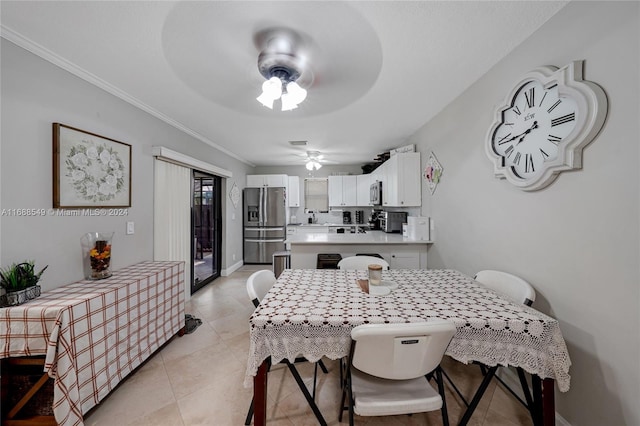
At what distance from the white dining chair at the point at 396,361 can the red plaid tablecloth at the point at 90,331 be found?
157 cm

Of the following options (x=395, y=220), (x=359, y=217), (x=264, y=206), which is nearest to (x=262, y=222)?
(x=264, y=206)

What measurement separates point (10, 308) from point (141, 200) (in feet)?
4.59

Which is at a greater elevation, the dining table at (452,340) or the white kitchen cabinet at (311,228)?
the white kitchen cabinet at (311,228)

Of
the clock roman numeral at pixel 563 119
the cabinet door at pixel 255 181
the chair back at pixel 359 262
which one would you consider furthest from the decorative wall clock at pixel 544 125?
the cabinet door at pixel 255 181

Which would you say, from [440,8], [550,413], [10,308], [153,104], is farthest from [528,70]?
[10,308]

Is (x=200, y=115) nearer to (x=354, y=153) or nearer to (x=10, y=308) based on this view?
(x=10, y=308)

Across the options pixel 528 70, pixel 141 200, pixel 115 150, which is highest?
pixel 528 70

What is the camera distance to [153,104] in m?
2.51

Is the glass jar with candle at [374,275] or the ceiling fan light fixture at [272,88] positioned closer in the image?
the ceiling fan light fixture at [272,88]

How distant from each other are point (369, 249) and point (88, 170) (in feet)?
9.84

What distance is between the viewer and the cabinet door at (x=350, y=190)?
590 cm

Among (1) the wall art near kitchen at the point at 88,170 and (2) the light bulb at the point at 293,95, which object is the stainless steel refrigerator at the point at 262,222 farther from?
(2) the light bulb at the point at 293,95

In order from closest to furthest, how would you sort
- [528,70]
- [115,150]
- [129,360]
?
[528,70] → [129,360] → [115,150]

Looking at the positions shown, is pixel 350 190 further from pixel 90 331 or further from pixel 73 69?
pixel 90 331
